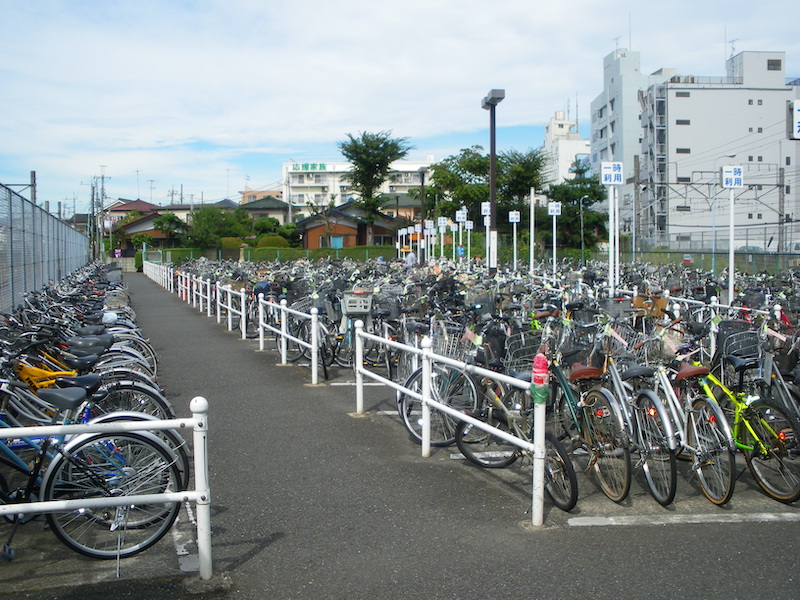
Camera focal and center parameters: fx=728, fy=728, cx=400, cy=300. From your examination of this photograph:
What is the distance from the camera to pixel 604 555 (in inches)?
150

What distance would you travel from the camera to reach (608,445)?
15.0ft

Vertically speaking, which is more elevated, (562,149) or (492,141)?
(562,149)

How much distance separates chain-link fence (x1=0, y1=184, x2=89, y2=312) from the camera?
945 centimetres

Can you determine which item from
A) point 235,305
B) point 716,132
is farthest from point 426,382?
point 716,132

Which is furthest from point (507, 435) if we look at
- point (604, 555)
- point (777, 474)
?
point (777, 474)

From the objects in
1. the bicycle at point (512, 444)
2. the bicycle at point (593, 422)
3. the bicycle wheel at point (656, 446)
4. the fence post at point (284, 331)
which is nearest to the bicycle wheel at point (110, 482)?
the bicycle at point (512, 444)

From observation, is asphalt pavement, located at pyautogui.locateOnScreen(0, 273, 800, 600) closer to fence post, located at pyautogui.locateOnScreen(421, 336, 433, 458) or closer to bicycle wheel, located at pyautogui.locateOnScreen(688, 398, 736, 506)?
bicycle wheel, located at pyautogui.locateOnScreen(688, 398, 736, 506)

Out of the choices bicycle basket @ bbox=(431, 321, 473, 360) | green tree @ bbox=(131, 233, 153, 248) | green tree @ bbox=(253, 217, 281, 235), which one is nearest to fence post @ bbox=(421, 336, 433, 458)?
bicycle basket @ bbox=(431, 321, 473, 360)

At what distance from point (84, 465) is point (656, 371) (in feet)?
11.4

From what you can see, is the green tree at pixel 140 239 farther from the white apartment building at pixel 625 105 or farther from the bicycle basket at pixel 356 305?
the bicycle basket at pixel 356 305

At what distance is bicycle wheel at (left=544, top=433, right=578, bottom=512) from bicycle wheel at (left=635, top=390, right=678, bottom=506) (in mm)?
547

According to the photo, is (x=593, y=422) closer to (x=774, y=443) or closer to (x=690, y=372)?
(x=690, y=372)

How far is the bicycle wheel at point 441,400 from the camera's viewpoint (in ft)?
18.4

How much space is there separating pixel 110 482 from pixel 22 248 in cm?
888
